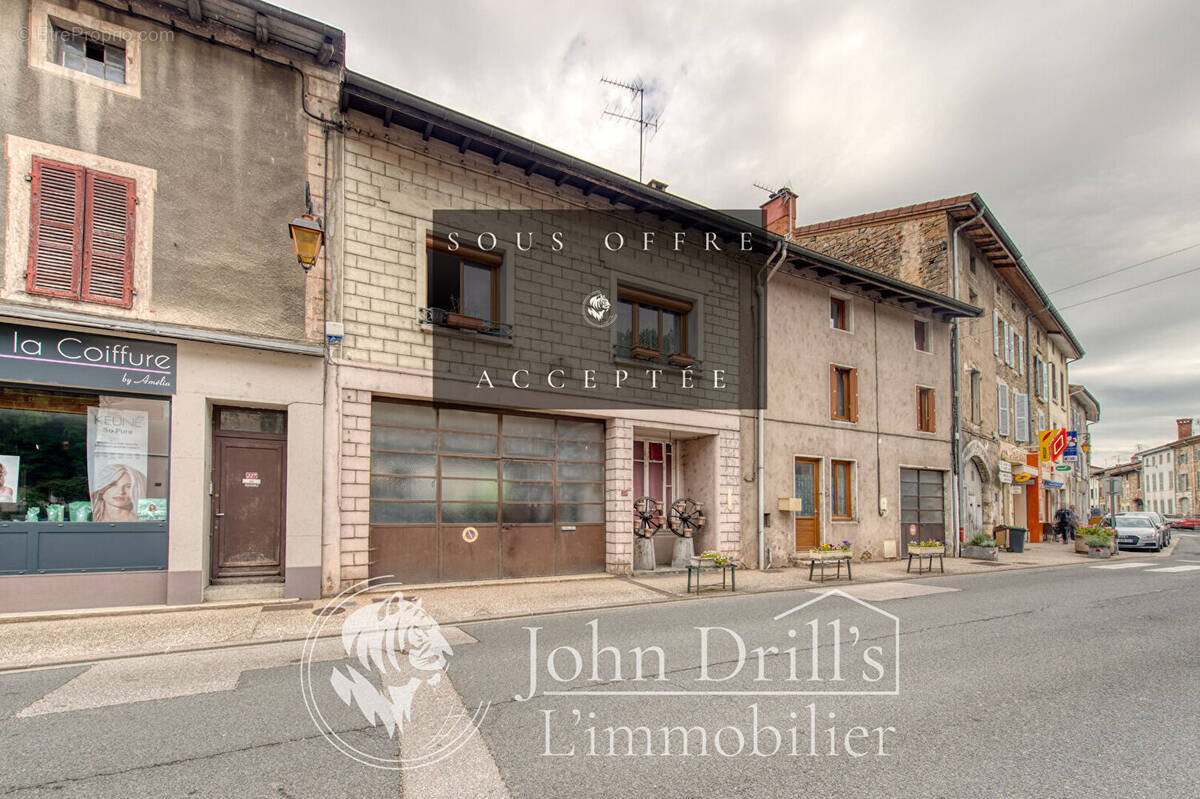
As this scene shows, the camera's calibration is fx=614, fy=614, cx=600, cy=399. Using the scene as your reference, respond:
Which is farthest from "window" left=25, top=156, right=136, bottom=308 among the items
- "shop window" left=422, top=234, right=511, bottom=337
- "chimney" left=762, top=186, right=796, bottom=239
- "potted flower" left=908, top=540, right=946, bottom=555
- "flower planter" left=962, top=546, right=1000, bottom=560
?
"flower planter" left=962, top=546, right=1000, bottom=560

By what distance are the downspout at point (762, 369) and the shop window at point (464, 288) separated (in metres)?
6.48

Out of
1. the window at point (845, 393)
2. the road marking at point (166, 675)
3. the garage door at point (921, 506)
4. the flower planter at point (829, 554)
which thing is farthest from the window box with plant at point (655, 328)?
the garage door at point (921, 506)

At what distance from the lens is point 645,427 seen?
12.9 m

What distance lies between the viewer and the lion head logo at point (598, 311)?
12.0m

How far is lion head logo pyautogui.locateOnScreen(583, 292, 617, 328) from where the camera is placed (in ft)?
39.3

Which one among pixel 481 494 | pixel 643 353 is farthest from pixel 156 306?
pixel 643 353

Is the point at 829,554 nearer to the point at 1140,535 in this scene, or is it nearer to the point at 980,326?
the point at 980,326

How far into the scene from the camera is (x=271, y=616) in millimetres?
7777

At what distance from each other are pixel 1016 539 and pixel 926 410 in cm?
549

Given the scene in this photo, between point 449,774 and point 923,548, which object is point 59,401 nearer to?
point 449,774

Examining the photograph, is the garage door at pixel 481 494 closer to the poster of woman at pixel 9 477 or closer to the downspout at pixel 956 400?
the poster of woman at pixel 9 477

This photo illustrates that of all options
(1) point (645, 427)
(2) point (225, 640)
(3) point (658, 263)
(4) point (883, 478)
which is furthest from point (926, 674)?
(4) point (883, 478)

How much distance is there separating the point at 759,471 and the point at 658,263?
5.23 metres

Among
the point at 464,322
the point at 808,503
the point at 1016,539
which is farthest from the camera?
the point at 1016,539
